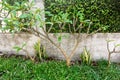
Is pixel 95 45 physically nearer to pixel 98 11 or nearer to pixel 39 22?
pixel 98 11

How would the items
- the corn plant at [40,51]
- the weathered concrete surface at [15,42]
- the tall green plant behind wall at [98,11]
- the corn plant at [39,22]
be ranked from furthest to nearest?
the weathered concrete surface at [15,42] < the corn plant at [40,51] < the tall green plant behind wall at [98,11] < the corn plant at [39,22]

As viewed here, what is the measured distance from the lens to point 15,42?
19.6ft

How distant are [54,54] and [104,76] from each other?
1.45 m

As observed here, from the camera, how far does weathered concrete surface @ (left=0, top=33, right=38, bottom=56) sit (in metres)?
5.80

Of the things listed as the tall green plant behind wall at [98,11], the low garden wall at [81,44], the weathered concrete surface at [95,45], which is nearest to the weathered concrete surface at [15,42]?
the low garden wall at [81,44]

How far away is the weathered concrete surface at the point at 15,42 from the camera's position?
228 inches

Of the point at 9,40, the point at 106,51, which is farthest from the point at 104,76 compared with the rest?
the point at 9,40

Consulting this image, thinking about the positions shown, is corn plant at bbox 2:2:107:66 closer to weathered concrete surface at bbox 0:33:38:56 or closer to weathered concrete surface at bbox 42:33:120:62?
weathered concrete surface at bbox 42:33:120:62

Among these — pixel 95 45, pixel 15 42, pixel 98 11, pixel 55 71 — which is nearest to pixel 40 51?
pixel 15 42

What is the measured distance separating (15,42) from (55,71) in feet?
5.28

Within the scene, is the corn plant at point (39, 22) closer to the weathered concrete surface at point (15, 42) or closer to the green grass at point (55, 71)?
the green grass at point (55, 71)

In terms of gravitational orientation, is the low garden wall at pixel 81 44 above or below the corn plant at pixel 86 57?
above

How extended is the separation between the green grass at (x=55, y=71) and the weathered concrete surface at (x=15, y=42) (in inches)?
23.3

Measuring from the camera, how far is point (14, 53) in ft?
19.9
